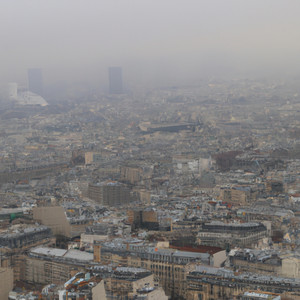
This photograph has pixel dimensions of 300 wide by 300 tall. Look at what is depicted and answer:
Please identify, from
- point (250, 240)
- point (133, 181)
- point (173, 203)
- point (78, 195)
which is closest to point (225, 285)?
point (250, 240)

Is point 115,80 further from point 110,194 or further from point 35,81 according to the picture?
point 110,194

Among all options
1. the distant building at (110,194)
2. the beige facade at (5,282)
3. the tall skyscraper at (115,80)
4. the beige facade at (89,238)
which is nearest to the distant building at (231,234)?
the beige facade at (89,238)

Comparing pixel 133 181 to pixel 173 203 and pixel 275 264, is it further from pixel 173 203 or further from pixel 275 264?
pixel 275 264

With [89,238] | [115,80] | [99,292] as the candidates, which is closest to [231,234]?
[89,238]

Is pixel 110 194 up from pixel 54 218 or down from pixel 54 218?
down

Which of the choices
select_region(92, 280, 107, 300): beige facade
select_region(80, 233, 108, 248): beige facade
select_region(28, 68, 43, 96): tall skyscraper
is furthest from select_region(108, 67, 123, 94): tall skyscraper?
select_region(92, 280, 107, 300): beige facade

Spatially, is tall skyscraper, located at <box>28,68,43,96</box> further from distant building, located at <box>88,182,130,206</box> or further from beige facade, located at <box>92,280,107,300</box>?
beige facade, located at <box>92,280,107,300</box>

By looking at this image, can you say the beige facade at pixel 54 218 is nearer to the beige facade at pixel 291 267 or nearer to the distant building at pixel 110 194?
the distant building at pixel 110 194
